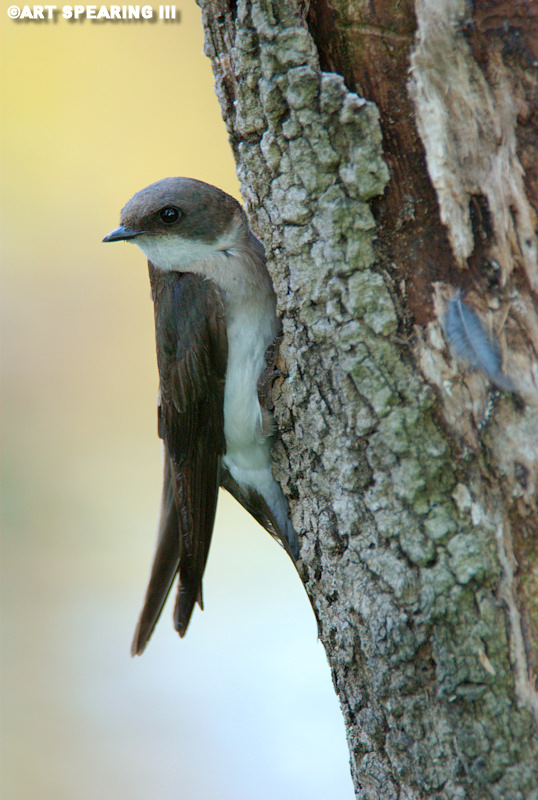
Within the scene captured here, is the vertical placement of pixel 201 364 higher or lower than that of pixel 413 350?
higher

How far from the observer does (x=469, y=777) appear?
173 centimetres

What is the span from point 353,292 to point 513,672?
0.95 meters

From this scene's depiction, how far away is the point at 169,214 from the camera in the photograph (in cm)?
296

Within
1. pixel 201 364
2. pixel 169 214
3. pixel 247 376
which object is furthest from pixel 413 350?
pixel 169 214

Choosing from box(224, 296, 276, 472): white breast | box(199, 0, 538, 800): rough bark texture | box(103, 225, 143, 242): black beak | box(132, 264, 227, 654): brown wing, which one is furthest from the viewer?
box(103, 225, 143, 242): black beak

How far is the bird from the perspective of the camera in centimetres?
275

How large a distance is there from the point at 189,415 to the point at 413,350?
1269 millimetres

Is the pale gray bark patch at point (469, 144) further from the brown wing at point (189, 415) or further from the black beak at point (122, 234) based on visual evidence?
the black beak at point (122, 234)

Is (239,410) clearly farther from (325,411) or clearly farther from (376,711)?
(376,711)

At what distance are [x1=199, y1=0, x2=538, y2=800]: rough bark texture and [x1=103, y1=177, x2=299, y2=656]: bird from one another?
709mm

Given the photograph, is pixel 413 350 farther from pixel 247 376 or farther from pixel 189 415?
pixel 189 415

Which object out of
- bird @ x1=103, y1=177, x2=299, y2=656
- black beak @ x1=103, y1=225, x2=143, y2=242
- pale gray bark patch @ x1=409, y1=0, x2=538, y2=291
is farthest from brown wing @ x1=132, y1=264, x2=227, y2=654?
pale gray bark patch @ x1=409, y1=0, x2=538, y2=291

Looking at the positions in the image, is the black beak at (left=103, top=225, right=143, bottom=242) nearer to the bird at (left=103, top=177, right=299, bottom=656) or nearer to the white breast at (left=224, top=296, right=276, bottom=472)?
the bird at (left=103, top=177, right=299, bottom=656)

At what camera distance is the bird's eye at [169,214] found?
2961mm
